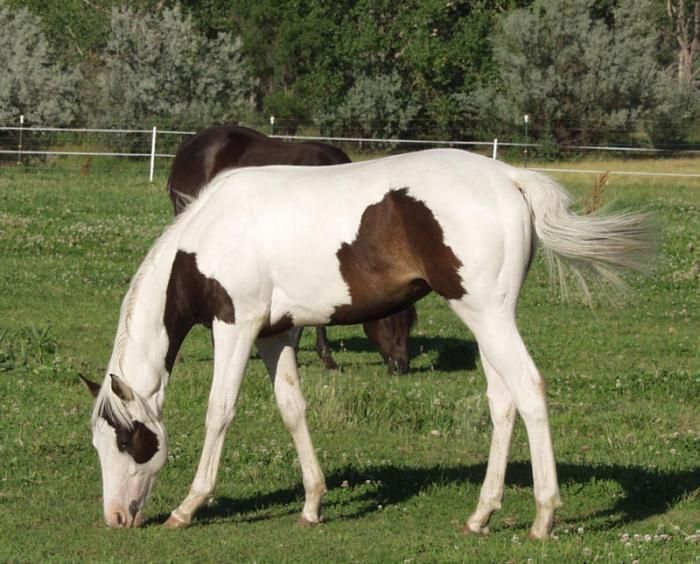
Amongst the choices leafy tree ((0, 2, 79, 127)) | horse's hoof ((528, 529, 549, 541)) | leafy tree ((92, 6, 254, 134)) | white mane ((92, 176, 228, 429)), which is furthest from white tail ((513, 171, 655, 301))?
leafy tree ((92, 6, 254, 134))

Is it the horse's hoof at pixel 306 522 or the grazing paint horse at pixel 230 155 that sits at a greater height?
the grazing paint horse at pixel 230 155

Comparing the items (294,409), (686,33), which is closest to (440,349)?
(294,409)

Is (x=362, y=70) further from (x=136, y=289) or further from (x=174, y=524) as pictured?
(x=174, y=524)

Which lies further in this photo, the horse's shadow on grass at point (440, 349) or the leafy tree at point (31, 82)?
the leafy tree at point (31, 82)

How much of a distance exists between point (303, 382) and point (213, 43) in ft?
123

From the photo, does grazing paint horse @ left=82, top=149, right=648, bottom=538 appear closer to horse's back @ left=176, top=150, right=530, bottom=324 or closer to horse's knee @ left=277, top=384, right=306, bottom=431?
horse's back @ left=176, top=150, right=530, bottom=324

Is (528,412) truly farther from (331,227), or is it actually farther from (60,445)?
(60,445)

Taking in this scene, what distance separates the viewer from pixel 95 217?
22.8 metres

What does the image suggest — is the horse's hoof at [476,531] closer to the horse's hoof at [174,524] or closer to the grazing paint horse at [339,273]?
the grazing paint horse at [339,273]

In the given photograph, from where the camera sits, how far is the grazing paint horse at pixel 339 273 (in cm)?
672

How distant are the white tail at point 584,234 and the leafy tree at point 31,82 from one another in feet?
114

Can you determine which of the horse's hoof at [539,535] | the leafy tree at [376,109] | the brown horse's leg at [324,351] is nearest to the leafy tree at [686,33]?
the leafy tree at [376,109]

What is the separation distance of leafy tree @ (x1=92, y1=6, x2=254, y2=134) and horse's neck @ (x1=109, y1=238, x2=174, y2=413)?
34.5 m

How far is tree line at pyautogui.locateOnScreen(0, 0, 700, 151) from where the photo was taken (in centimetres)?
4291
